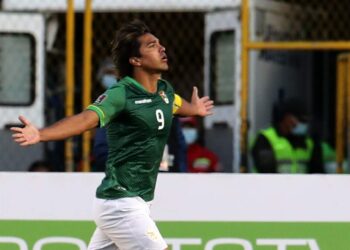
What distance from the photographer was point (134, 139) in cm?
641

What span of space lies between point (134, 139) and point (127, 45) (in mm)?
474

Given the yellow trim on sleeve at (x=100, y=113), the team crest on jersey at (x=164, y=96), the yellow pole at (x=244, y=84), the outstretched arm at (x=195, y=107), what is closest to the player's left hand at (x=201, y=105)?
the outstretched arm at (x=195, y=107)

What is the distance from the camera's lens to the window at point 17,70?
10.7 metres

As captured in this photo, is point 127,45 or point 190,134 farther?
point 190,134

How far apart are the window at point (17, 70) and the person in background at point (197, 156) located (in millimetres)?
1320

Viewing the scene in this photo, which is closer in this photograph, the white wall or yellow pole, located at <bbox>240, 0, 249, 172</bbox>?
the white wall

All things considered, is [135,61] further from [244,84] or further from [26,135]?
[244,84]

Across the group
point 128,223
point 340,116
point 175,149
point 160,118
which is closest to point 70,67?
point 175,149

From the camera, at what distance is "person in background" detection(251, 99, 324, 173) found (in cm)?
1012

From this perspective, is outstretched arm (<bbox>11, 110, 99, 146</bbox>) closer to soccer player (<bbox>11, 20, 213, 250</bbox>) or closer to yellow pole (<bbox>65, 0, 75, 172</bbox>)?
soccer player (<bbox>11, 20, 213, 250</bbox>)

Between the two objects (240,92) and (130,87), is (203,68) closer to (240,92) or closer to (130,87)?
(240,92)

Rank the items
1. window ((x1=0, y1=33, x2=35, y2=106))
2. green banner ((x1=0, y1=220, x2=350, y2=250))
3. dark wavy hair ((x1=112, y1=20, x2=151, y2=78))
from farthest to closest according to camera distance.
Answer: window ((x1=0, y1=33, x2=35, y2=106)) < green banner ((x1=0, y1=220, x2=350, y2=250)) < dark wavy hair ((x1=112, y1=20, x2=151, y2=78))

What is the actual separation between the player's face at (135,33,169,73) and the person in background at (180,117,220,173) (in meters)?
3.54

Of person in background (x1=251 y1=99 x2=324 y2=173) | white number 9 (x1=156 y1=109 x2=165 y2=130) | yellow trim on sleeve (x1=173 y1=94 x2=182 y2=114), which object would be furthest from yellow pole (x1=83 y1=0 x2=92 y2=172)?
white number 9 (x1=156 y1=109 x2=165 y2=130)
